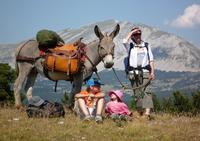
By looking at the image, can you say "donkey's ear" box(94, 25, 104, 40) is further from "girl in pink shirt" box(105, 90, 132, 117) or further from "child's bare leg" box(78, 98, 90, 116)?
"child's bare leg" box(78, 98, 90, 116)

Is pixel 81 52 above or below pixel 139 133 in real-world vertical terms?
above

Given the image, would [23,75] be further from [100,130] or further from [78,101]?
[100,130]

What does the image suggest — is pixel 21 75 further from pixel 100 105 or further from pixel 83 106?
pixel 100 105

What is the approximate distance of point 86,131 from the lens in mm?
9984

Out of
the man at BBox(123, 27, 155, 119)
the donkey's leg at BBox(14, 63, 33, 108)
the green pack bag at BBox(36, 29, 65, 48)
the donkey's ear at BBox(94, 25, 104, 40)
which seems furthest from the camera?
the donkey's leg at BBox(14, 63, 33, 108)

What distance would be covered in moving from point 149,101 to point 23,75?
5129mm

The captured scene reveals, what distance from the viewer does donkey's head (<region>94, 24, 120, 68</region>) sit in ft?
41.7

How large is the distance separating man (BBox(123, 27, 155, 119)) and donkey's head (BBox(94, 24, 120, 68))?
0.49 metres

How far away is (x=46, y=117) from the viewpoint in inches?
484

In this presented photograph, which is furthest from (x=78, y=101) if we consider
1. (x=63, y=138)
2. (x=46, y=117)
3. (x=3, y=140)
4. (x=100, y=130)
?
(x=3, y=140)

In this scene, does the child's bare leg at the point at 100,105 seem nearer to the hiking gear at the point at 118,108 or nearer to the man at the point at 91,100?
the man at the point at 91,100

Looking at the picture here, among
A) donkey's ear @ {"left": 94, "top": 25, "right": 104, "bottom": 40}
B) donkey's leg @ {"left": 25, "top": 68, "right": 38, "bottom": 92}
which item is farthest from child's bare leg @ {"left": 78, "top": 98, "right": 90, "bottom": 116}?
donkey's leg @ {"left": 25, "top": 68, "right": 38, "bottom": 92}

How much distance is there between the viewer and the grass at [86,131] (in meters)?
9.16

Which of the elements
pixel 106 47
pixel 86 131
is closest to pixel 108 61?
pixel 106 47
